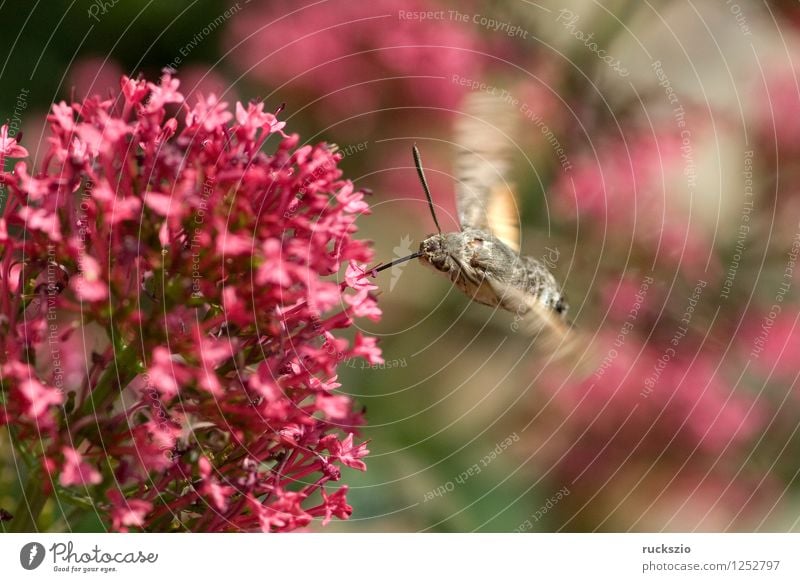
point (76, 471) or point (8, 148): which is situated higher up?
point (8, 148)

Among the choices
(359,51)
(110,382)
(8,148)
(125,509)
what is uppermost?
(359,51)

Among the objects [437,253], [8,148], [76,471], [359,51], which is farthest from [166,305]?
[359,51]

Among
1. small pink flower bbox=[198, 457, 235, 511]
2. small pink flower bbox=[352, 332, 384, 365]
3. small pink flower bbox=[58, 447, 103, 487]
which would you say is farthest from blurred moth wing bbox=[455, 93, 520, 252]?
small pink flower bbox=[58, 447, 103, 487]

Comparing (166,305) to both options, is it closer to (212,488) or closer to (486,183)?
(212,488)
